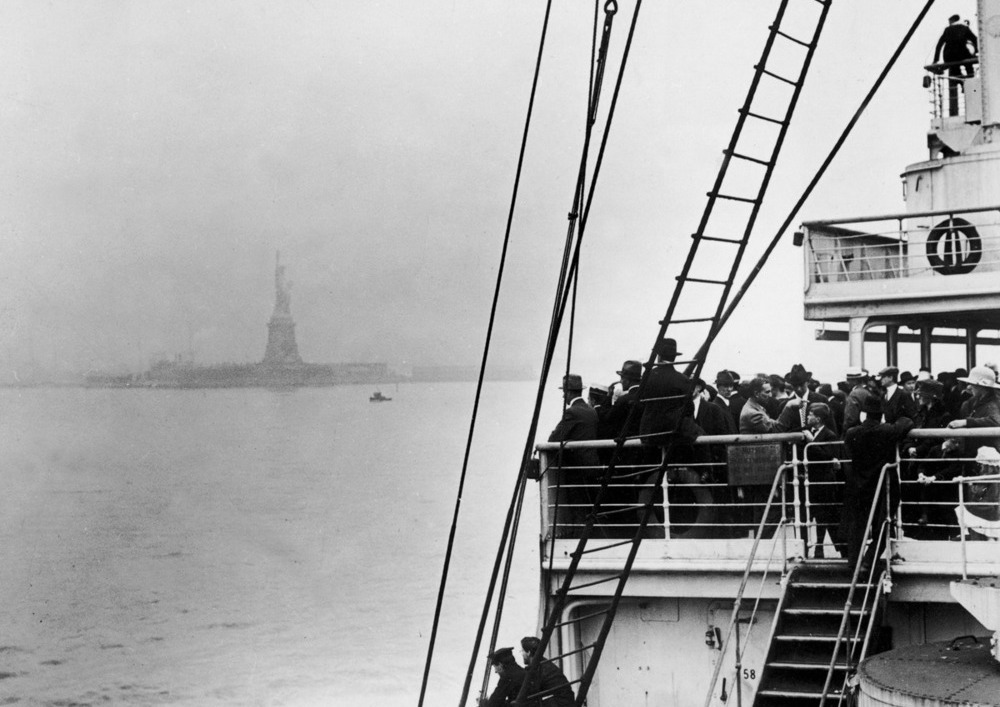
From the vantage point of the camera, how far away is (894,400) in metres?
10.3

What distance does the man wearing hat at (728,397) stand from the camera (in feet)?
36.2

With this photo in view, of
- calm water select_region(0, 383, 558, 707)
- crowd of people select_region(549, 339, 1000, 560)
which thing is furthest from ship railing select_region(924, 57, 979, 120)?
calm water select_region(0, 383, 558, 707)

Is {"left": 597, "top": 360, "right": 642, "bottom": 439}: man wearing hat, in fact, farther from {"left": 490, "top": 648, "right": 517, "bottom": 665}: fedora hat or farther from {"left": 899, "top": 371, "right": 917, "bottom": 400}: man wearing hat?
{"left": 899, "top": 371, "right": 917, "bottom": 400}: man wearing hat

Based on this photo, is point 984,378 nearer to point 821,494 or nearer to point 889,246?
point 821,494

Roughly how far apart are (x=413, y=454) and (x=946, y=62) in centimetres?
8980

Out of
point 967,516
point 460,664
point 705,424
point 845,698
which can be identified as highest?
point 705,424

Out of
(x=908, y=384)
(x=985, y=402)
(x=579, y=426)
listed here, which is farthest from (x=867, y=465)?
(x=908, y=384)

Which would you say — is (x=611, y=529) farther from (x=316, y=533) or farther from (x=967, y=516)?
(x=316, y=533)

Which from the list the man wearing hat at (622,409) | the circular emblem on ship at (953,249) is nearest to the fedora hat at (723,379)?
the man wearing hat at (622,409)

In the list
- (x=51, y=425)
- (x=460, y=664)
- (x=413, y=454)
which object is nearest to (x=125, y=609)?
(x=460, y=664)

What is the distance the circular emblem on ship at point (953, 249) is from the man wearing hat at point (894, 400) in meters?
2.89

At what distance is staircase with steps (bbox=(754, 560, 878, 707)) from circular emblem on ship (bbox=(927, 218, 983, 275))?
17.1 ft

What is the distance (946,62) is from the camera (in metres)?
19.2

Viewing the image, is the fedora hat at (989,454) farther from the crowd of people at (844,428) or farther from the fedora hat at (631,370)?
the fedora hat at (631,370)
